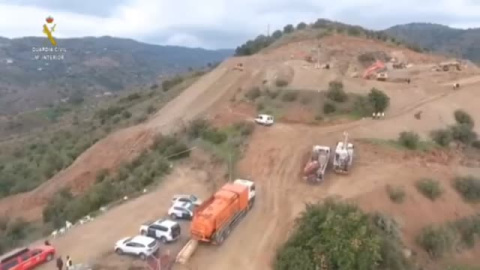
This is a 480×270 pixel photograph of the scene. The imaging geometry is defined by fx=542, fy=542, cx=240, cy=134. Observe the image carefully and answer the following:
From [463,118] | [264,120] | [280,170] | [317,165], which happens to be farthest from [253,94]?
[463,118]

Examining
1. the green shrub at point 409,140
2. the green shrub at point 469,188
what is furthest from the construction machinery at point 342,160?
the green shrub at point 469,188

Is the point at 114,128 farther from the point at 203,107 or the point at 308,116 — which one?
the point at 308,116

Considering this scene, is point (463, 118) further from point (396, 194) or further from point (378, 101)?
point (396, 194)

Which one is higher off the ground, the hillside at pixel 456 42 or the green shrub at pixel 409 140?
the hillside at pixel 456 42

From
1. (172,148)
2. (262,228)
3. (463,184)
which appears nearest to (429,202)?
(463,184)

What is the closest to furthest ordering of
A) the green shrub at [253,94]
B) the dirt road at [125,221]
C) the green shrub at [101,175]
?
the dirt road at [125,221] < the green shrub at [101,175] < the green shrub at [253,94]

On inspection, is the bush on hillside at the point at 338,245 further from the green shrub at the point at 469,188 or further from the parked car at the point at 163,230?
the green shrub at the point at 469,188
